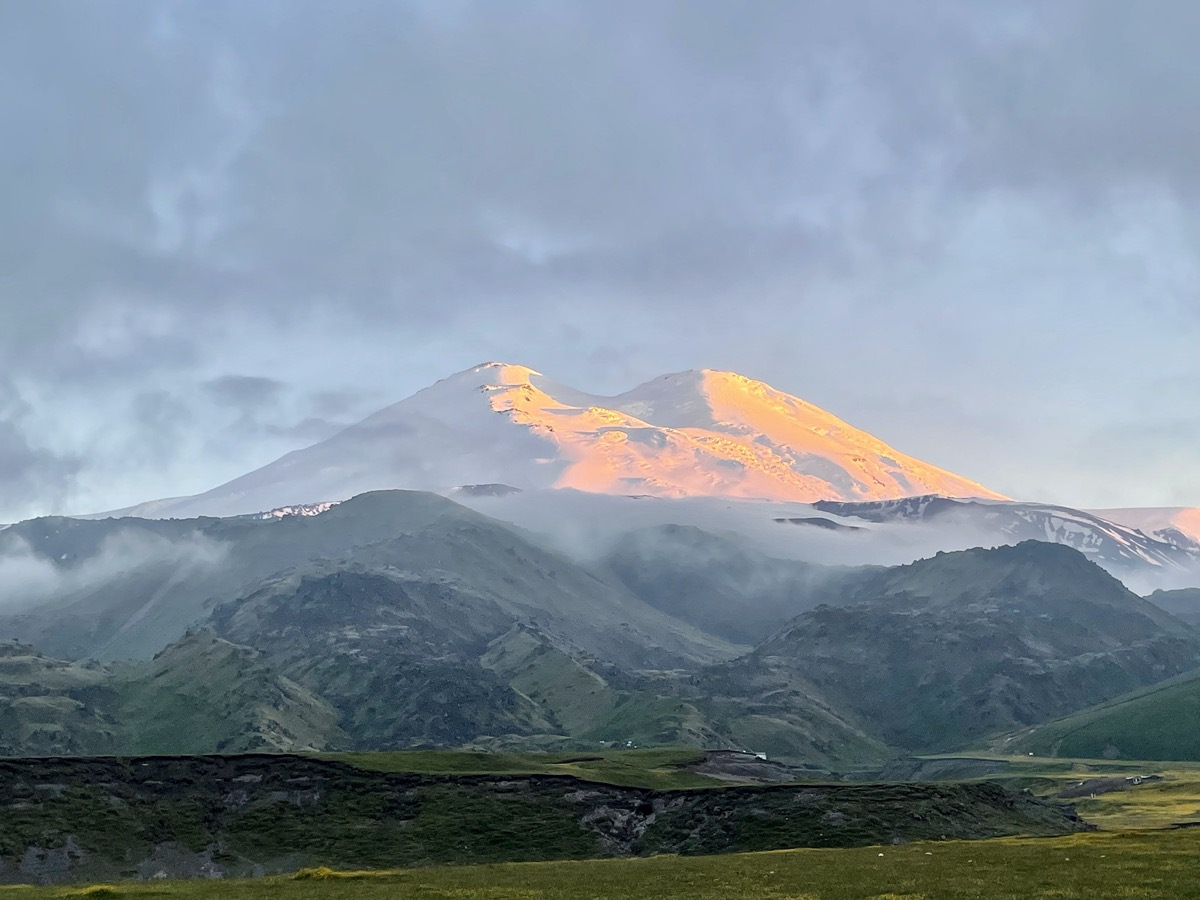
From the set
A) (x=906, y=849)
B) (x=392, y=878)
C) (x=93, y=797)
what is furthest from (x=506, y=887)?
(x=93, y=797)

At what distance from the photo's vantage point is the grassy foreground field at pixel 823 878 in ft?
232

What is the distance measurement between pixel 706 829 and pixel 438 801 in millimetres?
39764

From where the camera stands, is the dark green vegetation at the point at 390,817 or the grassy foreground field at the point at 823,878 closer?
the grassy foreground field at the point at 823,878

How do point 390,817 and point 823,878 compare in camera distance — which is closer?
point 823,878

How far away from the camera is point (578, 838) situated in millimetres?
173000

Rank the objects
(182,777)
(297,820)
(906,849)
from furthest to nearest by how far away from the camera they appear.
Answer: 1. (182,777)
2. (297,820)
3. (906,849)

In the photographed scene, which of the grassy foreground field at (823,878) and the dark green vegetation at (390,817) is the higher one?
the grassy foreground field at (823,878)

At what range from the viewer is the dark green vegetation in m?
167

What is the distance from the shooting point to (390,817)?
595 ft

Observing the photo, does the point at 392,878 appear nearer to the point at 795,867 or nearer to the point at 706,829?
the point at 795,867

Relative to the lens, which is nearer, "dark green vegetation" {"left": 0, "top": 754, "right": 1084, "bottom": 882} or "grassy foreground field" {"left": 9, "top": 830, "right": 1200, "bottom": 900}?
"grassy foreground field" {"left": 9, "top": 830, "right": 1200, "bottom": 900}

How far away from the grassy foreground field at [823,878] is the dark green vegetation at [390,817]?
53.6m

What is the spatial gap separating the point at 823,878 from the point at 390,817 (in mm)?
109846

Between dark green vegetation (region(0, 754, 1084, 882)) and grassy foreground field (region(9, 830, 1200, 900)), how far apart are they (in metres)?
53.6
